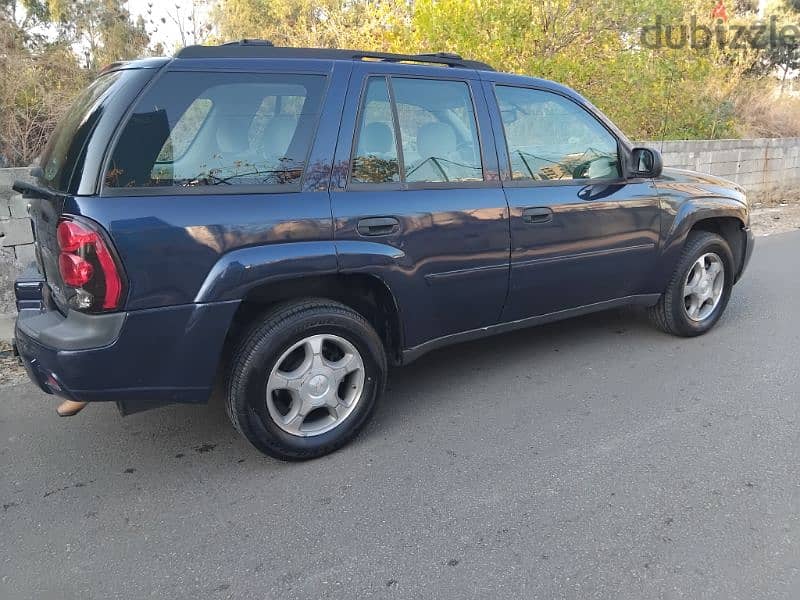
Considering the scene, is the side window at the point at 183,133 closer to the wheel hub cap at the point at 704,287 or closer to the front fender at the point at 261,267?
the front fender at the point at 261,267

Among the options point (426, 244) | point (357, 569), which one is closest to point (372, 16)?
point (426, 244)

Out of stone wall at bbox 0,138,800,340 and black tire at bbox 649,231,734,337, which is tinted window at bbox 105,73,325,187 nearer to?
black tire at bbox 649,231,734,337

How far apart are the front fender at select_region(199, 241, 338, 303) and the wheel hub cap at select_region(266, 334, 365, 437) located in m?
0.35

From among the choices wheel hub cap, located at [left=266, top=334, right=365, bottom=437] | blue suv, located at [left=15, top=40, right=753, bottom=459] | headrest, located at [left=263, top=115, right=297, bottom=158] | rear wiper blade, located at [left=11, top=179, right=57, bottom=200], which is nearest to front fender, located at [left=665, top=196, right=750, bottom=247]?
blue suv, located at [left=15, top=40, right=753, bottom=459]

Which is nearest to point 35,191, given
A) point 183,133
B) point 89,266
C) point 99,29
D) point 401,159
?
point 89,266

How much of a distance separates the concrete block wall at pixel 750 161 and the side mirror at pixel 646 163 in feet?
20.6

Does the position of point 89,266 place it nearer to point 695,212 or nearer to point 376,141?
point 376,141

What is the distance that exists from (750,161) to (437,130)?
1031 centimetres

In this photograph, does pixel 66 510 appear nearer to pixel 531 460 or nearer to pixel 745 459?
pixel 531 460

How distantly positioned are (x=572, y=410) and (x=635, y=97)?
8.89 meters

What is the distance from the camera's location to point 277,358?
2.89 m

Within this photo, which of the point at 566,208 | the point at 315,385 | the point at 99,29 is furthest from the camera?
the point at 99,29

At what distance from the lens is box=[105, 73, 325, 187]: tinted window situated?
258 centimetres

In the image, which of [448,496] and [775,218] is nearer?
[448,496]
